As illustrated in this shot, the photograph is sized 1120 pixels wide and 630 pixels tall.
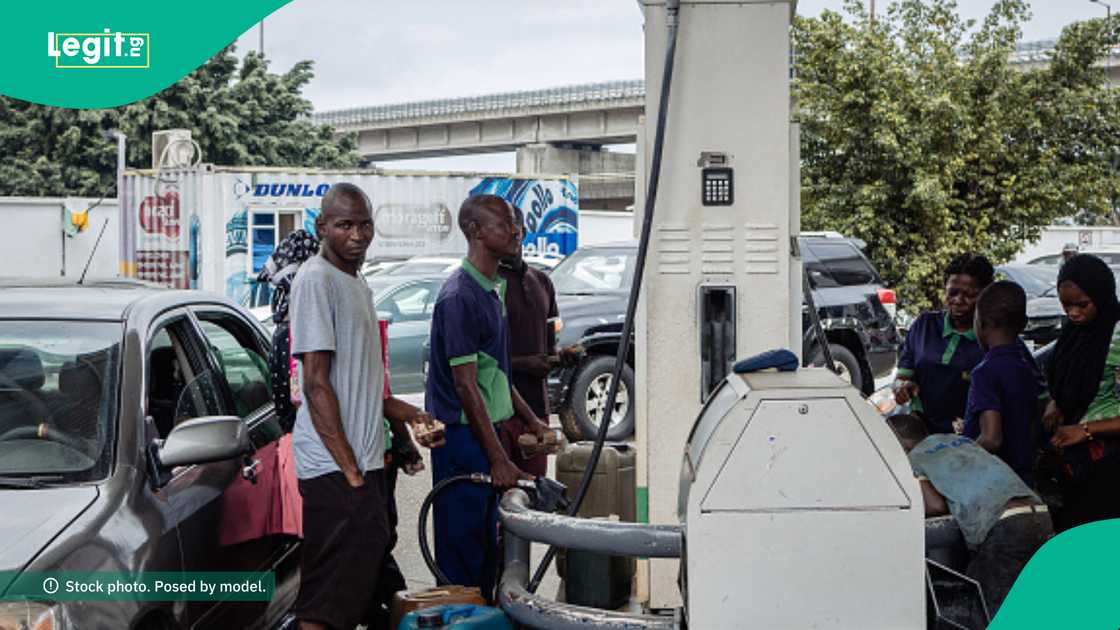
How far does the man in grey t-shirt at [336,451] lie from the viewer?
4.38 metres

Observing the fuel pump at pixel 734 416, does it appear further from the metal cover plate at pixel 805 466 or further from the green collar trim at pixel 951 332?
the green collar trim at pixel 951 332

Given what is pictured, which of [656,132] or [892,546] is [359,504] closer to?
[656,132]

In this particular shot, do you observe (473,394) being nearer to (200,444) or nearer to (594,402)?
(200,444)

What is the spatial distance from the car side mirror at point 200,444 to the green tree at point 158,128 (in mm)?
31970

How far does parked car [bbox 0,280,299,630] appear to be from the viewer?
12.2 feet

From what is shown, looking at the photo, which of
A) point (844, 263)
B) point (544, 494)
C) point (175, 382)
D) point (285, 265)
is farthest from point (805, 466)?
point (844, 263)

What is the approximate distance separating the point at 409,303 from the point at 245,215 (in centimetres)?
1037

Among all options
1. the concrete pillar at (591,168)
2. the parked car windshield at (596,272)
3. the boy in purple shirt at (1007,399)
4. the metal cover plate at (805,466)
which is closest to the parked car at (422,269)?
the parked car windshield at (596,272)

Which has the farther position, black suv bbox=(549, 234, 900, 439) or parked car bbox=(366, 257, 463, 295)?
parked car bbox=(366, 257, 463, 295)

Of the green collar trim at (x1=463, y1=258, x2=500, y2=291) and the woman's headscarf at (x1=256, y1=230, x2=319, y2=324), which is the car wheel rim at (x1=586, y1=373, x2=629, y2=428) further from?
the green collar trim at (x1=463, y1=258, x2=500, y2=291)

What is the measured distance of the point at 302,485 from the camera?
178 inches

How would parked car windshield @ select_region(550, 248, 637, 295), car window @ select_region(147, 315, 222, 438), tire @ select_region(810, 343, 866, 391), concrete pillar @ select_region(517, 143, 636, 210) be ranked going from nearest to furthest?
car window @ select_region(147, 315, 222, 438) → parked car windshield @ select_region(550, 248, 637, 295) → tire @ select_region(810, 343, 866, 391) → concrete pillar @ select_region(517, 143, 636, 210)

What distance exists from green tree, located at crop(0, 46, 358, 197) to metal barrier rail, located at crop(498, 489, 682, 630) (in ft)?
107

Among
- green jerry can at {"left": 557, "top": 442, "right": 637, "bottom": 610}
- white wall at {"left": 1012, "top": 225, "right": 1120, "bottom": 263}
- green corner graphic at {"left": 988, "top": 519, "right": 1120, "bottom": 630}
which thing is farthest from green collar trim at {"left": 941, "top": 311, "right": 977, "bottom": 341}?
white wall at {"left": 1012, "top": 225, "right": 1120, "bottom": 263}
